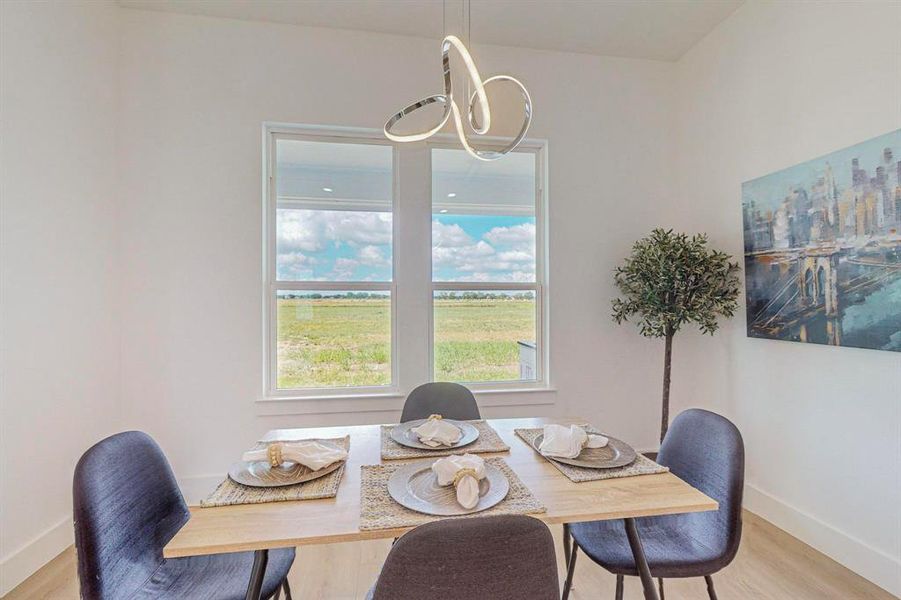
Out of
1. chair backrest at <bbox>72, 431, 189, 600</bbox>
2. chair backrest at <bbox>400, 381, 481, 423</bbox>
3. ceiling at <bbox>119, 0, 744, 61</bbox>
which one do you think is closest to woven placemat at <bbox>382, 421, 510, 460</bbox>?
chair backrest at <bbox>400, 381, 481, 423</bbox>

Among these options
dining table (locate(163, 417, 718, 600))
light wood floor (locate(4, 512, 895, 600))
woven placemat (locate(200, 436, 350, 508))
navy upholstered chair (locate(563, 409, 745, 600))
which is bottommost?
light wood floor (locate(4, 512, 895, 600))

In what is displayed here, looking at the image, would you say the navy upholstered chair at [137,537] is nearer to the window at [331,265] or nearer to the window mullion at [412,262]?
the window at [331,265]

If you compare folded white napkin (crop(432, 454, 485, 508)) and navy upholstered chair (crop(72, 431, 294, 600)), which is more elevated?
folded white napkin (crop(432, 454, 485, 508))

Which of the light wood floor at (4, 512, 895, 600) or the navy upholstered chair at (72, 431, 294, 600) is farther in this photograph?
the light wood floor at (4, 512, 895, 600)

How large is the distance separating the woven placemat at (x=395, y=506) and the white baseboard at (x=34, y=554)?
5.48 ft

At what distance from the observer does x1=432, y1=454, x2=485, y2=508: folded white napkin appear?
1074 mm

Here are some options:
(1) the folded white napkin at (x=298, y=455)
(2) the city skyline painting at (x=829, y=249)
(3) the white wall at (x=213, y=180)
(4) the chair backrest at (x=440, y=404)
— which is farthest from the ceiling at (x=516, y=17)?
(1) the folded white napkin at (x=298, y=455)

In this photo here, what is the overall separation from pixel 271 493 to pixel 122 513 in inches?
17.9

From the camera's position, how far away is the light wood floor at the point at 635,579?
1806mm

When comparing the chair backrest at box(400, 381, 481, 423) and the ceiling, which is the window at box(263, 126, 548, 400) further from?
the chair backrest at box(400, 381, 481, 423)

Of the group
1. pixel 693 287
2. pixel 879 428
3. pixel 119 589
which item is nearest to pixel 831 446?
pixel 879 428

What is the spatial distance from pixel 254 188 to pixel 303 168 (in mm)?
349

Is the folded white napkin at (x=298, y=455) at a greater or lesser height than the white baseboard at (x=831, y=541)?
greater

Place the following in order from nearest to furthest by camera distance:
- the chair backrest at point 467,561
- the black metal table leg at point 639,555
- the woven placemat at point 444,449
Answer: the chair backrest at point 467,561 < the black metal table leg at point 639,555 < the woven placemat at point 444,449
